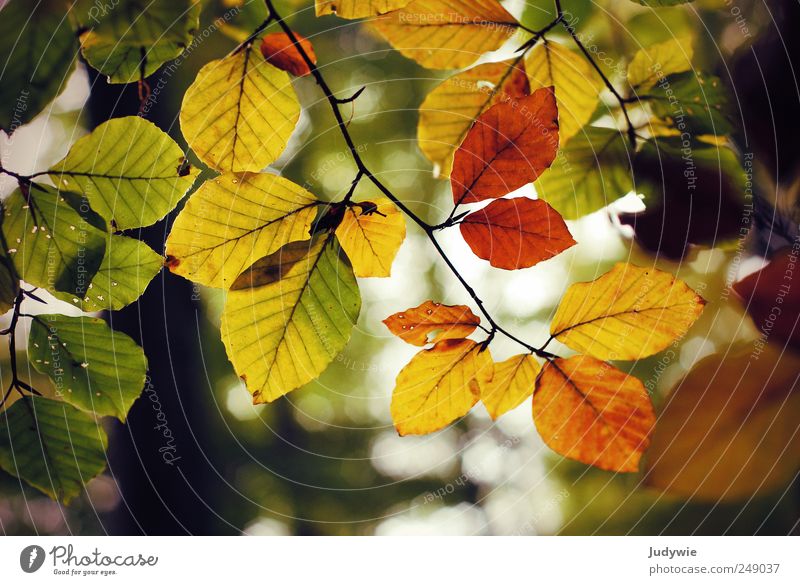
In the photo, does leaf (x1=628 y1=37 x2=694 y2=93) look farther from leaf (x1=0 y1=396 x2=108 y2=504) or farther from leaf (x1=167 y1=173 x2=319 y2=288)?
leaf (x1=0 y1=396 x2=108 y2=504)

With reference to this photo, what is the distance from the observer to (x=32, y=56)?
0.26 meters

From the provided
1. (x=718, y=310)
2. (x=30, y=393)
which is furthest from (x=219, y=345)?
(x=718, y=310)

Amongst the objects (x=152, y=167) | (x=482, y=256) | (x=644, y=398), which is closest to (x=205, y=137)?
(x=152, y=167)

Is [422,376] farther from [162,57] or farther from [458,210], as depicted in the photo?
[162,57]

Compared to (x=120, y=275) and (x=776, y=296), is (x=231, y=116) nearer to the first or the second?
(x=120, y=275)

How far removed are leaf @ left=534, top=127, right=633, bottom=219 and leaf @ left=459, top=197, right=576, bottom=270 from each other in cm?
4

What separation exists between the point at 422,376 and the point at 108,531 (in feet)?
0.69

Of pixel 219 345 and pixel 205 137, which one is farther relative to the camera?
pixel 219 345

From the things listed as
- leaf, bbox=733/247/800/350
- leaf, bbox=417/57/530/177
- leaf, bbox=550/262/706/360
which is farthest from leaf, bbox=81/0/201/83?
leaf, bbox=733/247/800/350

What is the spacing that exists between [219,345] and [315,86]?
0.68 ft

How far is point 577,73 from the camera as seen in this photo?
Answer: 0.28 m

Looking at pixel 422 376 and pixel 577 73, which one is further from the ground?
pixel 577 73

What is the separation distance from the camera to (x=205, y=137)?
0.24m

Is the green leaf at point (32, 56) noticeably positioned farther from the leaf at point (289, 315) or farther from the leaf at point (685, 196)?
the leaf at point (685, 196)
